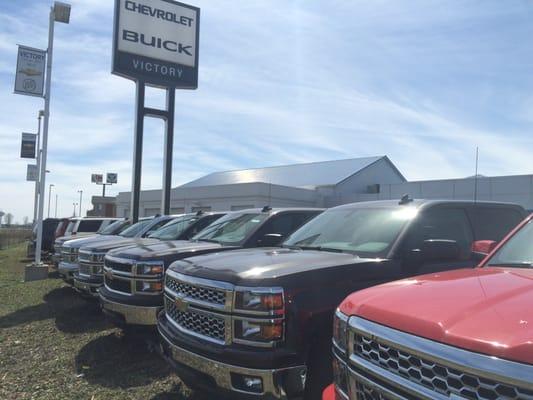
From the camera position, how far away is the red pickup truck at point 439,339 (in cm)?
171

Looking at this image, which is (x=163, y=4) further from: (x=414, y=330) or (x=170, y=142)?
(x=414, y=330)

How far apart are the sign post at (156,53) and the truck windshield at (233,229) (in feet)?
34.5

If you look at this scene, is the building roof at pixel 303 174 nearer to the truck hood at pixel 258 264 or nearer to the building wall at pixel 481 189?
the building wall at pixel 481 189

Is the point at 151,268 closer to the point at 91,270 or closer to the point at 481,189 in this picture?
the point at 91,270

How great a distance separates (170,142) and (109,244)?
411 inches

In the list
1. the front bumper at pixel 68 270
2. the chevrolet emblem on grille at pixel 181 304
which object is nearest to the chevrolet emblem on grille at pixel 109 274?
the chevrolet emblem on grille at pixel 181 304

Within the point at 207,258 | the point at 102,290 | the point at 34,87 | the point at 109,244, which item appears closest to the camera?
the point at 207,258

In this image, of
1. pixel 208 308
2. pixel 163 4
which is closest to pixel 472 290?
pixel 208 308

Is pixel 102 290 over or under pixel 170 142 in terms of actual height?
Answer: under

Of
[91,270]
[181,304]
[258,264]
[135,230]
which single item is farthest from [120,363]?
[135,230]

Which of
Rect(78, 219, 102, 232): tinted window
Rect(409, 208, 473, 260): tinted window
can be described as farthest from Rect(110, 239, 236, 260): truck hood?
Rect(78, 219, 102, 232): tinted window

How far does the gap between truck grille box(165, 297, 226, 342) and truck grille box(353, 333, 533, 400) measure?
149 centimetres

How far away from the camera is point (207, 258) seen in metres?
4.50

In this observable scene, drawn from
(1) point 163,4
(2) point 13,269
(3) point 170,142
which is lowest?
(2) point 13,269
